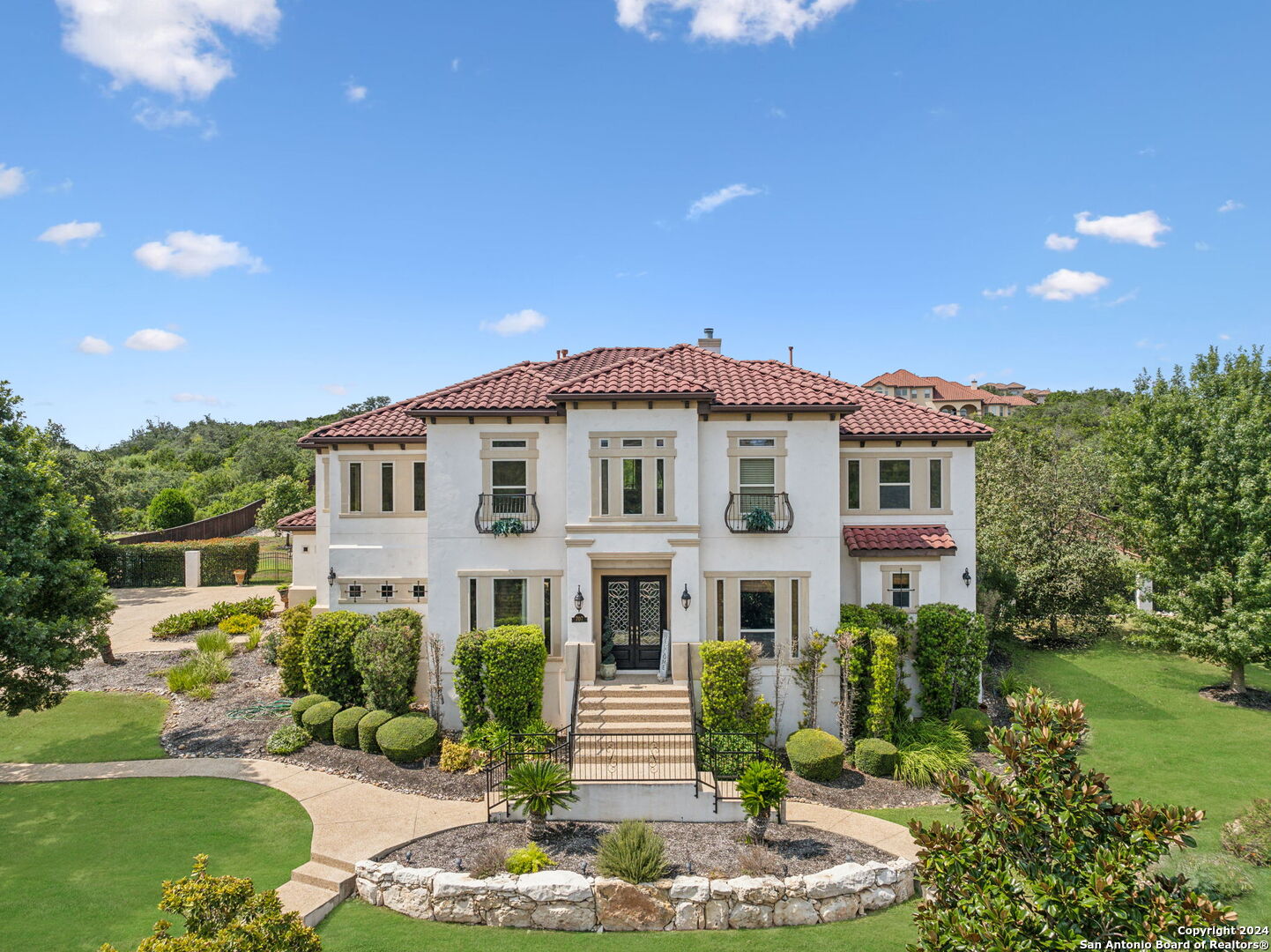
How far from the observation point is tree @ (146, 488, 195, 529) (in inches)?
1706

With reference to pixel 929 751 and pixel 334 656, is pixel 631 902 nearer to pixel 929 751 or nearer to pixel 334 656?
pixel 929 751

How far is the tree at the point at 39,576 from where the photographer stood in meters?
13.5

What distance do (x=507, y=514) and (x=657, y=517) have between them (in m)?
3.77

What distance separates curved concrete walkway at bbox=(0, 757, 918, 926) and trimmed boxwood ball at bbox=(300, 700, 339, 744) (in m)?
1.14

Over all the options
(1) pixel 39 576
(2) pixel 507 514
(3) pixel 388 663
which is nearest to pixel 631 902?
(3) pixel 388 663

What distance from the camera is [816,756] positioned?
1492cm

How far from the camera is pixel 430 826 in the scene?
12.8 meters

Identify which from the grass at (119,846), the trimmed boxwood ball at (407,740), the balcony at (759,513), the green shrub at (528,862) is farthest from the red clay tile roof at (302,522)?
the green shrub at (528,862)

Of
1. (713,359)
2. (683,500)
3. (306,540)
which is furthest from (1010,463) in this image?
(306,540)

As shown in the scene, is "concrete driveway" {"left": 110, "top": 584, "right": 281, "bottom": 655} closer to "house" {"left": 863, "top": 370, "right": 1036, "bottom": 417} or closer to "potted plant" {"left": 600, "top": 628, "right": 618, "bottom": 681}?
"potted plant" {"left": 600, "top": 628, "right": 618, "bottom": 681}

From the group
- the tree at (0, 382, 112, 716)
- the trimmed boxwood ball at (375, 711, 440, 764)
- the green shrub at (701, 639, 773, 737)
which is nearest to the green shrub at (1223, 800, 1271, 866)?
the green shrub at (701, 639, 773, 737)

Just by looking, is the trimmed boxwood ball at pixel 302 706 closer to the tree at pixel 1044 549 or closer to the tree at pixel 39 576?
the tree at pixel 39 576

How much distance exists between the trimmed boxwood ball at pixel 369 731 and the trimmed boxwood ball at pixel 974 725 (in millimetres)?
13457

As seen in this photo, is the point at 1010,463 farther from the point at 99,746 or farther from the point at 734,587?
the point at 99,746
